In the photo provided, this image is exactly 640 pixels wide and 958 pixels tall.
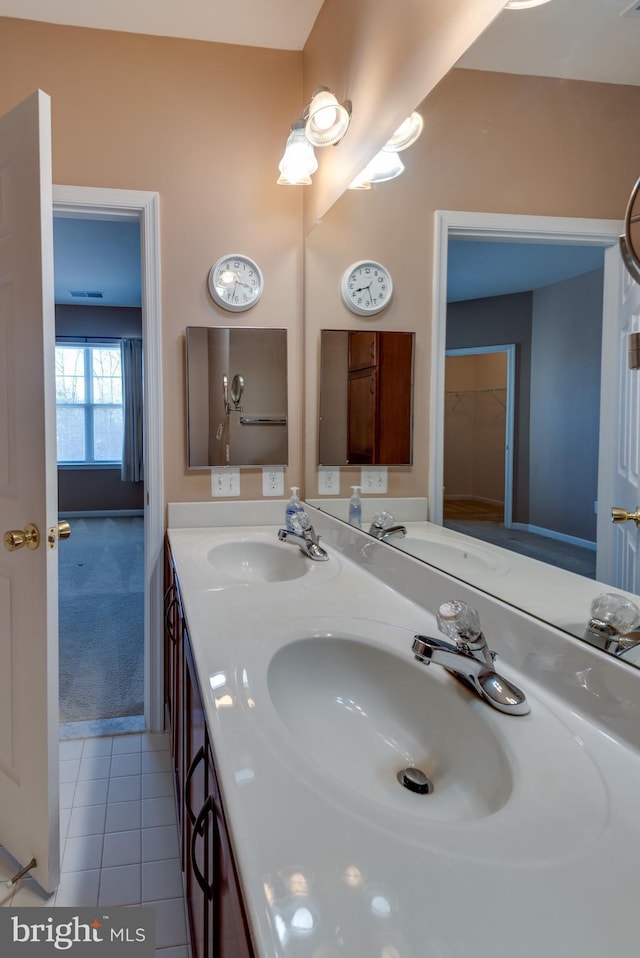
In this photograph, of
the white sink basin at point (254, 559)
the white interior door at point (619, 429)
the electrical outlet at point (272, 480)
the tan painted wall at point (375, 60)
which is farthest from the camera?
the electrical outlet at point (272, 480)

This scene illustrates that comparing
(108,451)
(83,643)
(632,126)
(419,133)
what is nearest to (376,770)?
(632,126)

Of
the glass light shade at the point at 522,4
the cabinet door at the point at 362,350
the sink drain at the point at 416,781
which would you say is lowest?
the sink drain at the point at 416,781

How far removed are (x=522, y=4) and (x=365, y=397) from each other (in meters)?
1.14

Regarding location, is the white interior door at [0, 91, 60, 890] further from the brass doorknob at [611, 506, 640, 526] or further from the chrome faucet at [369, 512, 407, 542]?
the brass doorknob at [611, 506, 640, 526]

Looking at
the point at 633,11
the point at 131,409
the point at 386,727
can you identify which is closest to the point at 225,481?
the point at 386,727

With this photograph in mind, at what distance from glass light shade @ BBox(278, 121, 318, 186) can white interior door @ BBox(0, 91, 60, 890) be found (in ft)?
3.05

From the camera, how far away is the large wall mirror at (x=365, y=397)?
1640 millimetres

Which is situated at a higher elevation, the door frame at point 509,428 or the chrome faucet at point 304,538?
the door frame at point 509,428

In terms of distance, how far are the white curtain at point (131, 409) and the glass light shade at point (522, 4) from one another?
7035 millimetres

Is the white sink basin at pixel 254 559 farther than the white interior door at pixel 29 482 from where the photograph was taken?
Yes

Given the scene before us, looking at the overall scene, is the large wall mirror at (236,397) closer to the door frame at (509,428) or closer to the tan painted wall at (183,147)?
the tan painted wall at (183,147)

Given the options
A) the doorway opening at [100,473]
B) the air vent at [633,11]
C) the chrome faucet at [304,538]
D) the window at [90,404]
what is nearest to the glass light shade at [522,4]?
the air vent at [633,11]

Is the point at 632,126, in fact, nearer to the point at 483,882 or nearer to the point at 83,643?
the point at 483,882

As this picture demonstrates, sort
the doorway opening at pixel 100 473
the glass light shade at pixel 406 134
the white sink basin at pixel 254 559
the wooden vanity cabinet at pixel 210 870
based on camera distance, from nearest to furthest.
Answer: the wooden vanity cabinet at pixel 210 870 < the glass light shade at pixel 406 134 < the white sink basin at pixel 254 559 < the doorway opening at pixel 100 473
